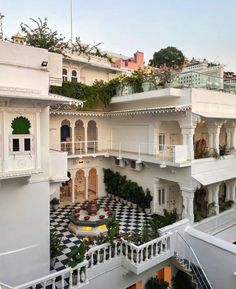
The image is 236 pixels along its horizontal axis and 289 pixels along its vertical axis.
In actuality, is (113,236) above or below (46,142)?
below

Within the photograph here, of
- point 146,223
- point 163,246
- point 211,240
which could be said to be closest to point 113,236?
point 163,246

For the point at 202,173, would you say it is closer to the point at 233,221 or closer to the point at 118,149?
the point at 233,221

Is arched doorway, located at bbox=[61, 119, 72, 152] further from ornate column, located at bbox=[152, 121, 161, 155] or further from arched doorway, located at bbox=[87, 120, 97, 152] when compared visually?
ornate column, located at bbox=[152, 121, 161, 155]

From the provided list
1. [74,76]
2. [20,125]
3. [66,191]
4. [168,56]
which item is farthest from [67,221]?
[168,56]

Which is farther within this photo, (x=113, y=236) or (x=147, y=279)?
(x=147, y=279)

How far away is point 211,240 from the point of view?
8680 mm

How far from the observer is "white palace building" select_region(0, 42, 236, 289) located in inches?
265

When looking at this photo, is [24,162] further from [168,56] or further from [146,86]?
[168,56]

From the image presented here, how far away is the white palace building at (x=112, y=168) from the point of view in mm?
6719

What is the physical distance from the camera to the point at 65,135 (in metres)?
15.9

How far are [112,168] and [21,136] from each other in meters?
10.3

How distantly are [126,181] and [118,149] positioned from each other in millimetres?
2262

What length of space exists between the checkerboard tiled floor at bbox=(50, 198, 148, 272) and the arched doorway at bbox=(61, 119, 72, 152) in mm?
3679

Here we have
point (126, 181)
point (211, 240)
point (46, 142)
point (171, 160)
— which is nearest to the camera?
point (46, 142)
